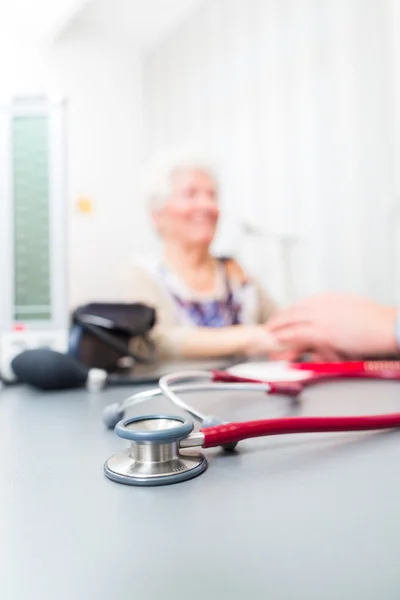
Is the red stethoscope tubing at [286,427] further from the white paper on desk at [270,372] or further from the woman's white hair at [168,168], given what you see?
the woman's white hair at [168,168]

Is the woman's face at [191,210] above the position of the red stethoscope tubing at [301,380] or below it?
above

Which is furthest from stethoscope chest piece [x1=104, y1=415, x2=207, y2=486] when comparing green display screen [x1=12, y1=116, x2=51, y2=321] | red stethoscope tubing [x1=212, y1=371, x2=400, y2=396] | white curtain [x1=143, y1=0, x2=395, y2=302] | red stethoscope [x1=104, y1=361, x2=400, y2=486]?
white curtain [x1=143, y1=0, x2=395, y2=302]

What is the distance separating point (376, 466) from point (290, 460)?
49mm

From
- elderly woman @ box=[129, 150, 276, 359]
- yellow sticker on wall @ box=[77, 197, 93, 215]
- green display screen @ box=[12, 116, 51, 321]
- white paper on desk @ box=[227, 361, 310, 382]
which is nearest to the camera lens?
white paper on desk @ box=[227, 361, 310, 382]

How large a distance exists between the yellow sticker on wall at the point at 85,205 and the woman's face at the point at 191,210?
507 millimetres

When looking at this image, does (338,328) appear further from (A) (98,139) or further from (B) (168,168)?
(A) (98,139)

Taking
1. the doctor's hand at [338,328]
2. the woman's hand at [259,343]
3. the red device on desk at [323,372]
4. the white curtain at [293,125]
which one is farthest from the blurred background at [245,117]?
the red device on desk at [323,372]

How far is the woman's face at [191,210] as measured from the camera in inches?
50.9

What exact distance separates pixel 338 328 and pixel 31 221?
43 centimetres

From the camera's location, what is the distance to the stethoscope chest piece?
0.91ft

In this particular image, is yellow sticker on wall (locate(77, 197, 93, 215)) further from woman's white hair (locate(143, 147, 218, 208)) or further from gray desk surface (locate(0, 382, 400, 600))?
gray desk surface (locate(0, 382, 400, 600))

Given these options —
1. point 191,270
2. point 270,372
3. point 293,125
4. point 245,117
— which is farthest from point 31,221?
point 245,117

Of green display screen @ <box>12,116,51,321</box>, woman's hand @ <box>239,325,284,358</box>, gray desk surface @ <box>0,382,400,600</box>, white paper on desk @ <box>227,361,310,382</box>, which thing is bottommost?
woman's hand @ <box>239,325,284,358</box>

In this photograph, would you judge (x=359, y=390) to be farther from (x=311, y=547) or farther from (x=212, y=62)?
(x=212, y=62)
